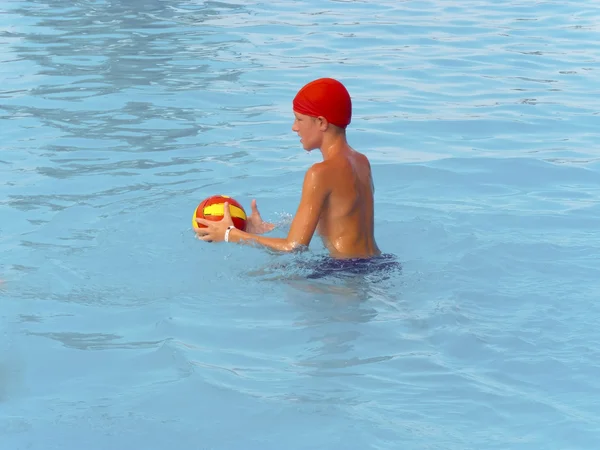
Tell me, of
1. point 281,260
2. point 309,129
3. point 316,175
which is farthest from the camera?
point 281,260

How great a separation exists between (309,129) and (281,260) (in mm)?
899

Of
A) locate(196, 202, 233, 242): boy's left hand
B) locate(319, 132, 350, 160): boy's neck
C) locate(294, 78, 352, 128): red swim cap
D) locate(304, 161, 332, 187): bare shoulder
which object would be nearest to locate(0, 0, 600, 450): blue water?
locate(196, 202, 233, 242): boy's left hand

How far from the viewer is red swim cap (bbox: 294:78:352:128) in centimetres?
584

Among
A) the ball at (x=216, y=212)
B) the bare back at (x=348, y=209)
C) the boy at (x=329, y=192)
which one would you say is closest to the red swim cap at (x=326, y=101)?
the boy at (x=329, y=192)

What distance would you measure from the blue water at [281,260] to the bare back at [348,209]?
218 mm

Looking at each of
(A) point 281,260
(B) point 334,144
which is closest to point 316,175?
(B) point 334,144

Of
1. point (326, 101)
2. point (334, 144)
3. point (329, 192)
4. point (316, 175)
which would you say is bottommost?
point (329, 192)

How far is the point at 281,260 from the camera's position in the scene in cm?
620

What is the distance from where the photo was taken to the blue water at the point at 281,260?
4.64m

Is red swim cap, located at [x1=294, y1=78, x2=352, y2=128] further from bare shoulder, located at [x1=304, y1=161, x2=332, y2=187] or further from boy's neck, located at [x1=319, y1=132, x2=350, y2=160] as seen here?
bare shoulder, located at [x1=304, y1=161, x2=332, y2=187]

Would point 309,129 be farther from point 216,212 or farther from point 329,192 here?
point 216,212

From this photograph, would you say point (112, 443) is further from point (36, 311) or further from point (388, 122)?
point (388, 122)

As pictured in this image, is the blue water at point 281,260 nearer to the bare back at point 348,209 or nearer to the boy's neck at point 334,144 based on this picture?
the bare back at point 348,209

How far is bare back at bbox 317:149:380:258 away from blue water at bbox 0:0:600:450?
22 centimetres
